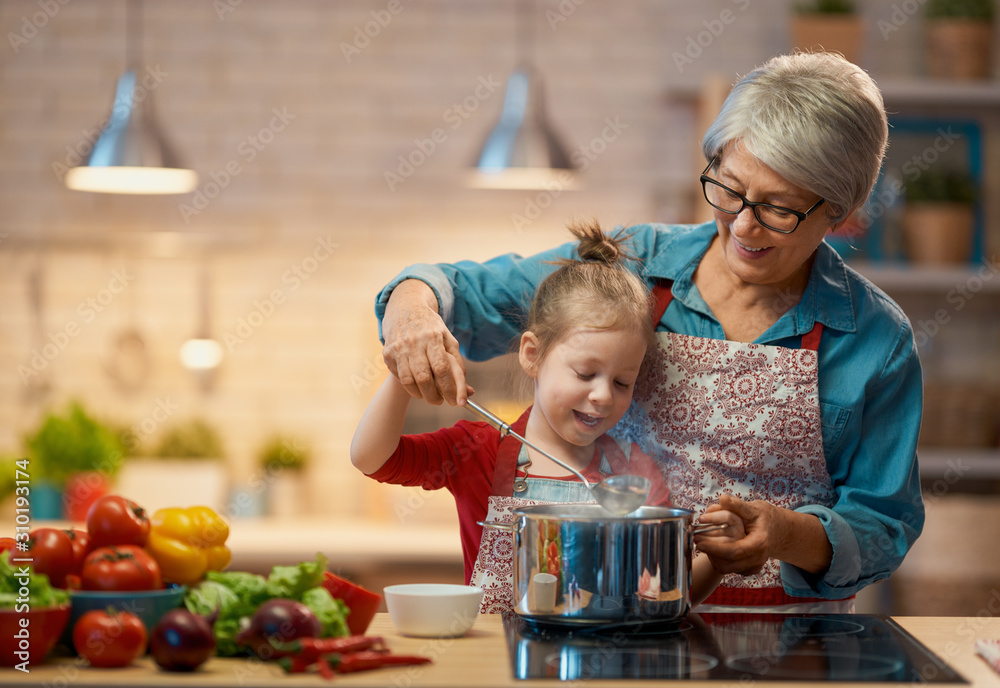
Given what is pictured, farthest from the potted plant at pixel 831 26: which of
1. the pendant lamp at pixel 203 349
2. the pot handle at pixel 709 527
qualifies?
the pot handle at pixel 709 527

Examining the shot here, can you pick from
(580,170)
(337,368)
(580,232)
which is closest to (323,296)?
(337,368)

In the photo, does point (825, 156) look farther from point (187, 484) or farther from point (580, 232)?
point (187, 484)

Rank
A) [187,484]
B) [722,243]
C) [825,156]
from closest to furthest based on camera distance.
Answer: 1. [825,156]
2. [722,243]
3. [187,484]

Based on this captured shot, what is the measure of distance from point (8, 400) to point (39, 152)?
919mm

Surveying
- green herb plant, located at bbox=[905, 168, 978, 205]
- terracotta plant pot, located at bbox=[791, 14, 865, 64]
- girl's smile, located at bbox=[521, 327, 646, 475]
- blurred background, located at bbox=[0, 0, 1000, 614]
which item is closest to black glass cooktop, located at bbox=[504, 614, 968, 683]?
girl's smile, located at bbox=[521, 327, 646, 475]

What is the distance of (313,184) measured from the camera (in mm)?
3795

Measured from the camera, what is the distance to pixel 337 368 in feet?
12.4

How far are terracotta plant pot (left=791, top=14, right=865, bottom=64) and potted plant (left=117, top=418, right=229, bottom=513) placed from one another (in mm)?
2535

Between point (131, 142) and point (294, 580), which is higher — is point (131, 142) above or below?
above

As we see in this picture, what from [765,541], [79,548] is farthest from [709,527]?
[79,548]

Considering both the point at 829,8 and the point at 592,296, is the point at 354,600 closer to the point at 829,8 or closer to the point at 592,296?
the point at 592,296

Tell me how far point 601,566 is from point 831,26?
116 inches

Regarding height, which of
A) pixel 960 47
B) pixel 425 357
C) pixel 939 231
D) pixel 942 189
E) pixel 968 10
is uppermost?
pixel 968 10

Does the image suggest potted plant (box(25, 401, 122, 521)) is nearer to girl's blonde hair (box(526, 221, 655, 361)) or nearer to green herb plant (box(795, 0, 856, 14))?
girl's blonde hair (box(526, 221, 655, 361))
